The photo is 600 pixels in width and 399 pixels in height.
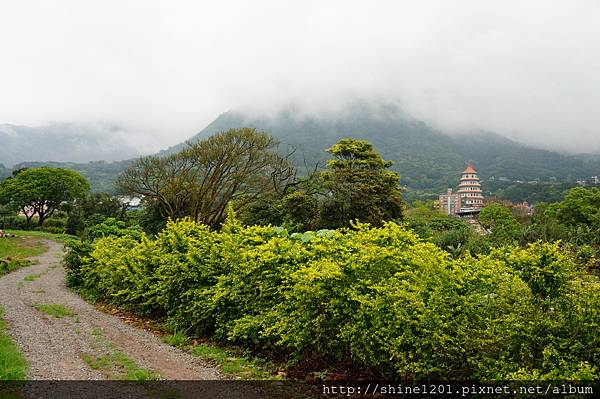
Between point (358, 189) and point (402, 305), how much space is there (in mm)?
18494

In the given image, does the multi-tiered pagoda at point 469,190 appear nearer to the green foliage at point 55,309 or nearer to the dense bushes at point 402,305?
the green foliage at point 55,309

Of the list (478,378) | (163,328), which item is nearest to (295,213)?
(163,328)

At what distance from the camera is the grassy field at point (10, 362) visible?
5082 millimetres

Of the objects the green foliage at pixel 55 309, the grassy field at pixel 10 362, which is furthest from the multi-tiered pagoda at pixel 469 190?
the grassy field at pixel 10 362

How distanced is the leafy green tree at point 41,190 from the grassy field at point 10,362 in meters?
44.7

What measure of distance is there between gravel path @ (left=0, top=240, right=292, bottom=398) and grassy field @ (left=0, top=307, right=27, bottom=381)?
106 mm

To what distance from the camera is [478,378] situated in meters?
4.20

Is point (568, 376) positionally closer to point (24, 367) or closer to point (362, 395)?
point (362, 395)

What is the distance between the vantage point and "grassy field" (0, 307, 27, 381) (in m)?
5.08

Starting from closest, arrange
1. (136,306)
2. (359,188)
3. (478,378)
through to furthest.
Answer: (478,378), (136,306), (359,188)

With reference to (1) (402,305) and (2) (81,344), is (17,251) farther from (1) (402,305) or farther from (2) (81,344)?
(1) (402,305)

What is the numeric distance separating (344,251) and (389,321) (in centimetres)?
138

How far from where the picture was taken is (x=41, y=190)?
46531mm

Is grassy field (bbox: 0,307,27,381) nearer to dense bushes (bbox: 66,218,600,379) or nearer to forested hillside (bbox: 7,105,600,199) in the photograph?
dense bushes (bbox: 66,218,600,379)
